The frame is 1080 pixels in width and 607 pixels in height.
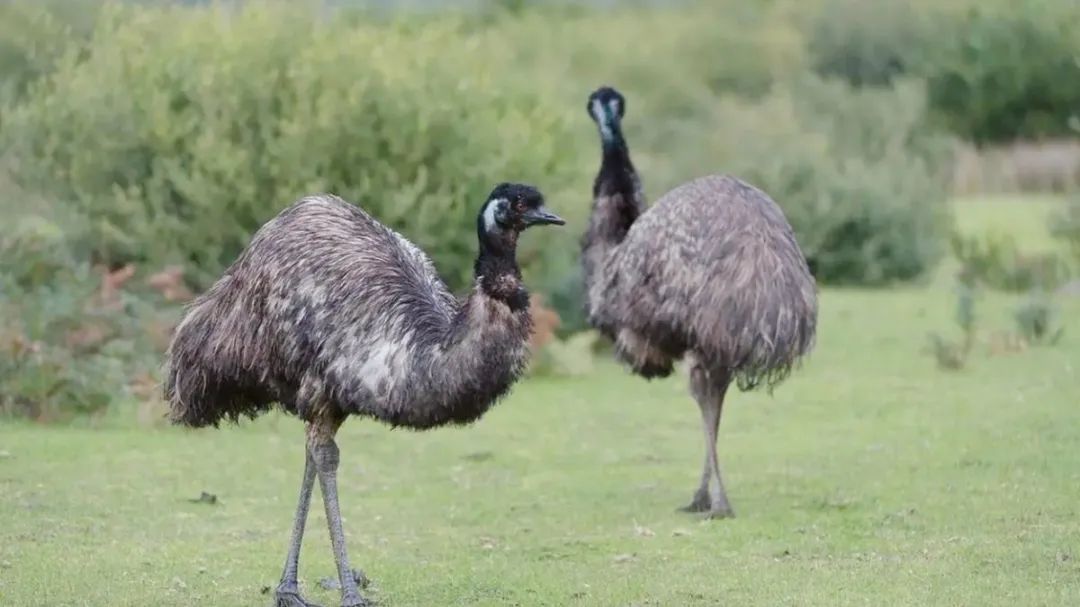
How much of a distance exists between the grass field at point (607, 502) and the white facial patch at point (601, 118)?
1863 millimetres

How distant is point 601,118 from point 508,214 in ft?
13.6

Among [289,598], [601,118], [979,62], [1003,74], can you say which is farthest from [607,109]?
[1003,74]

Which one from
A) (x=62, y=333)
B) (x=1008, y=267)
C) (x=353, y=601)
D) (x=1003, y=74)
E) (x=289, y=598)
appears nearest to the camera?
(x=353, y=601)

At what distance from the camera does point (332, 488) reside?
24.5ft

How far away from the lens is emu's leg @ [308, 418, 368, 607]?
7348 millimetres

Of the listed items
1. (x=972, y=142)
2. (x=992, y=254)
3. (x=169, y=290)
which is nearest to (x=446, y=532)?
(x=169, y=290)

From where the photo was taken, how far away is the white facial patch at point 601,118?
11.0 metres

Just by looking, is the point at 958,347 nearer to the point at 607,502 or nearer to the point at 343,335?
the point at 607,502

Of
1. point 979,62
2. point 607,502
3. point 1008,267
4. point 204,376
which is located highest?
point 979,62

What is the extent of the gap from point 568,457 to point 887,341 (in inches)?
221

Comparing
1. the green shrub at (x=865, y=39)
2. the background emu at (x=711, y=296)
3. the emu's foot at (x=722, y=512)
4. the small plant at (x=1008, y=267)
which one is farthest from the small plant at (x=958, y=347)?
the green shrub at (x=865, y=39)

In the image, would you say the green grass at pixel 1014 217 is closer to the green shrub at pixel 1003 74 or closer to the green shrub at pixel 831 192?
the green shrub at pixel 831 192

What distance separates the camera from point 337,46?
601 inches

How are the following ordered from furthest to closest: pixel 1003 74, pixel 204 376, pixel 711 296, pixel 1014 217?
1. pixel 1003 74
2. pixel 1014 217
3. pixel 711 296
4. pixel 204 376
